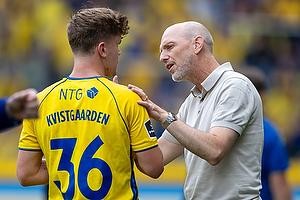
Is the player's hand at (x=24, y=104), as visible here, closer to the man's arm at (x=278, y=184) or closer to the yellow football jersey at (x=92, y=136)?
the yellow football jersey at (x=92, y=136)

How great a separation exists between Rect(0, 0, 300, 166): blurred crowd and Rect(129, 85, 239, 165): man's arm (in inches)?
288

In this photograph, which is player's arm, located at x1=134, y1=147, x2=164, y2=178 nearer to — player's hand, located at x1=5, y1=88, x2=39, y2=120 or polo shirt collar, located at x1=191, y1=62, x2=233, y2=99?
polo shirt collar, located at x1=191, y1=62, x2=233, y2=99

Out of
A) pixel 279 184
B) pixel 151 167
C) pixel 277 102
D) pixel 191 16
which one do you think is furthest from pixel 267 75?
pixel 151 167

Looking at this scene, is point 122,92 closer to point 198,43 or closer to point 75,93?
point 75,93

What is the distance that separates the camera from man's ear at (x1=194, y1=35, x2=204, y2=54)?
132 inches

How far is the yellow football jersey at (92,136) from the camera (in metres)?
2.64

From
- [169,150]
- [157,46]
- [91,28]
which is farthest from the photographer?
[157,46]

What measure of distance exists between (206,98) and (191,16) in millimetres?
8335

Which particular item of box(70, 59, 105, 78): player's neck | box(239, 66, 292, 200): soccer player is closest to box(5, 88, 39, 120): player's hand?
box(70, 59, 105, 78): player's neck

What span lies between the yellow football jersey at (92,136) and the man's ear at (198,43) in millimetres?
832

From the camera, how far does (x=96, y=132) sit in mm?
2646

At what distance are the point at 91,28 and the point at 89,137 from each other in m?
0.63

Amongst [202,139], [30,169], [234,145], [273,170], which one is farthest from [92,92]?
[273,170]

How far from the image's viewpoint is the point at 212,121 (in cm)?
302
